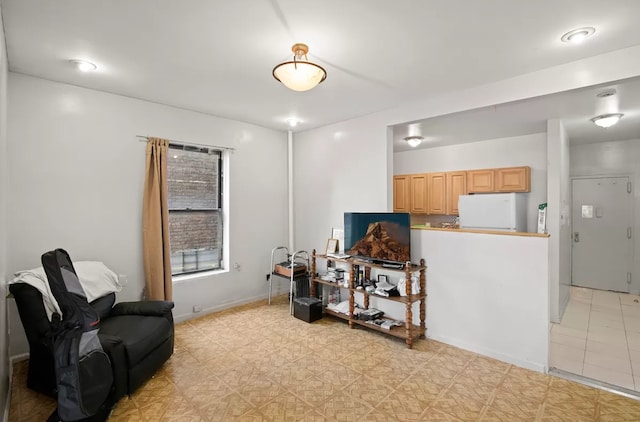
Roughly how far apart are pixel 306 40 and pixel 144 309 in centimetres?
282

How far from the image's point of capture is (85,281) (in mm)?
2896

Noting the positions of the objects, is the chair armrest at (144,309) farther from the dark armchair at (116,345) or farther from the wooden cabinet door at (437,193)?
the wooden cabinet door at (437,193)

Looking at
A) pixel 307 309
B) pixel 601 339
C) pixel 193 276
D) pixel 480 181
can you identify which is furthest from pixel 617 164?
pixel 193 276

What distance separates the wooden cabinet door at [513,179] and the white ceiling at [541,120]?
585 millimetres

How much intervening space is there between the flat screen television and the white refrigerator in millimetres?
1832

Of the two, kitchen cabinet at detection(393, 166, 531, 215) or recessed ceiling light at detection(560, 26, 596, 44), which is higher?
recessed ceiling light at detection(560, 26, 596, 44)

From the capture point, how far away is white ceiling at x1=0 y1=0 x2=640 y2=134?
198 cm

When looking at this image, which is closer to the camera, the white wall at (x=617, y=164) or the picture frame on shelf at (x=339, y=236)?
the picture frame on shelf at (x=339, y=236)

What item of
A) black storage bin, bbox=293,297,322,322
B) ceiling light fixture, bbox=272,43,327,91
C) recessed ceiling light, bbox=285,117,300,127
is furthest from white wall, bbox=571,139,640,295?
ceiling light fixture, bbox=272,43,327,91

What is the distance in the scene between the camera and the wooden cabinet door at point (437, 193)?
19.4ft

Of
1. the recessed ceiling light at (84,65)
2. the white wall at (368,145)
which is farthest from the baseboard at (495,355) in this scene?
the recessed ceiling light at (84,65)

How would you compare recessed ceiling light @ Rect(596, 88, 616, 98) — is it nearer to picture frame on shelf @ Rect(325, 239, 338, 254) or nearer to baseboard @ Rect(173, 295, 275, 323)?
picture frame on shelf @ Rect(325, 239, 338, 254)

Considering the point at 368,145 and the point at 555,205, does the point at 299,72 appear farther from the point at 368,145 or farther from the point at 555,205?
the point at 555,205

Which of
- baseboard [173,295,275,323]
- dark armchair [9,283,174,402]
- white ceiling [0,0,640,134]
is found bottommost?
baseboard [173,295,275,323]
